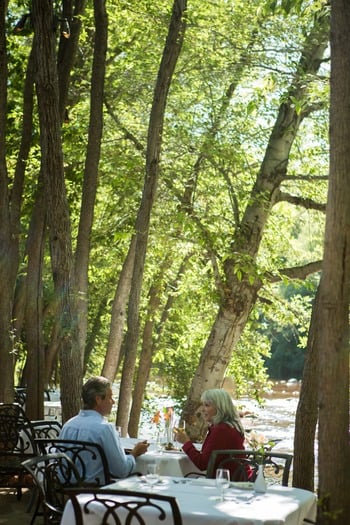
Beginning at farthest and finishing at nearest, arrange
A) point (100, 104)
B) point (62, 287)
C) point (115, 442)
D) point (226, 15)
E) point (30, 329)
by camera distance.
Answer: point (226, 15), point (30, 329), point (100, 104), point (62, 287), point (115, 442)

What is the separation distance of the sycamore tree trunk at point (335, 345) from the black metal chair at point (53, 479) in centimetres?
179

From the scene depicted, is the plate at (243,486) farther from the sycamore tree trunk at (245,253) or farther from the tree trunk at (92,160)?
the sycamore tree trunk at (245,253)

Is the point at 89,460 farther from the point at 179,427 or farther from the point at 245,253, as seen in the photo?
the point at 245,253

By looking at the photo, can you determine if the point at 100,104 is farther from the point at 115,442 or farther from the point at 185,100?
the point at 115,442

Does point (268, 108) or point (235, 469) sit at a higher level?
point (268, 108)

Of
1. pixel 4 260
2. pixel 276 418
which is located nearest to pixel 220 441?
pixel 4 260

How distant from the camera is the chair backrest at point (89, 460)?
23.8ft

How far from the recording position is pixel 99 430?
732 cm

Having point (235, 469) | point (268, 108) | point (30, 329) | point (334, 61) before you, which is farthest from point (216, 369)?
point (334, 61)

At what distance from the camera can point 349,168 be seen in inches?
213

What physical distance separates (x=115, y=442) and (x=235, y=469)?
107cm

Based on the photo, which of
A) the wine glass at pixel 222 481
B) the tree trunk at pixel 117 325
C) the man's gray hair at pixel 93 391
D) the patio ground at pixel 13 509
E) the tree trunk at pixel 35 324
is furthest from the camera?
the tree trunk at pixel 117 325

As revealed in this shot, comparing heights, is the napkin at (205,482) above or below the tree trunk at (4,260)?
below

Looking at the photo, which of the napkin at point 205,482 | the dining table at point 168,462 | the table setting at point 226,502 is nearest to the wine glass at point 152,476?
the table setting at point 226,502
